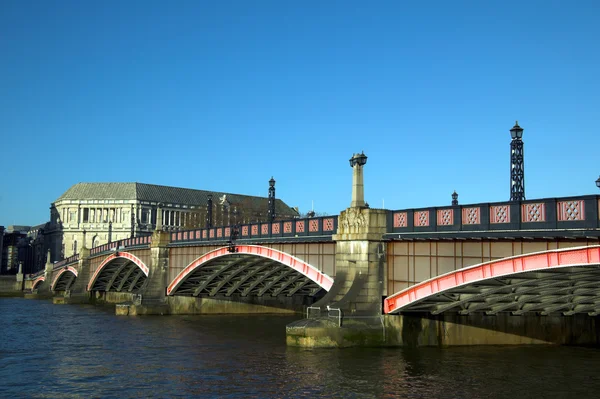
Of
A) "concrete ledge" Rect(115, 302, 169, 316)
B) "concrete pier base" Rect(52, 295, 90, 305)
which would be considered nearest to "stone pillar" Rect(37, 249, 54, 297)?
"concrete pier base" Rect(52, 295, 90, 305)

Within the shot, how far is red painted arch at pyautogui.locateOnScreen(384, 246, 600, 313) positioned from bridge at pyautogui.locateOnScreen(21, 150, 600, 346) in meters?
0.04

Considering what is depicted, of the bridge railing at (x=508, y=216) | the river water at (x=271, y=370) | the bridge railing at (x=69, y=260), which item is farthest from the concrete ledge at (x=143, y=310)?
the bridge railing at (x=69, y=260)

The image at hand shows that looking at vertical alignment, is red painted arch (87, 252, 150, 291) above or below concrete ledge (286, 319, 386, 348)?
above

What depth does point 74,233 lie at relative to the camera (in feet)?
602

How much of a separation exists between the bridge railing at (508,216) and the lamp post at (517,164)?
3.06 metres

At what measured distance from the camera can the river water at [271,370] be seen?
2514 centimetres

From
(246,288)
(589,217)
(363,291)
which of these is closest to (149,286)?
(246,288)

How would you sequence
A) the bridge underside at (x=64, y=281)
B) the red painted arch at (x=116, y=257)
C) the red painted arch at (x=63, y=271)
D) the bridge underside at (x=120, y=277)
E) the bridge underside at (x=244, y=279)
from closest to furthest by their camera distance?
1. the bridge underside at (x=244, y=279)
2. the red painted arch at (x=116, y=257)
3. the bridge underside at (x=120, y=277)
4. the red painted arch at (x=63, y=271)
5. the bridge underside at (x=64, y=281)

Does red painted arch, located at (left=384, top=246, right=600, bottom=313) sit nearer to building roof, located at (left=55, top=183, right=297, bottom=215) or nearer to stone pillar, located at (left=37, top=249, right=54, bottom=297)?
stone pillar, located at (left=37, top=249, right=54, bottom=297)

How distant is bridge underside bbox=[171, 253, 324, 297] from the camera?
5281 centimetres

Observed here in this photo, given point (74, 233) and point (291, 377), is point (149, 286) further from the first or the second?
point (74, 233)

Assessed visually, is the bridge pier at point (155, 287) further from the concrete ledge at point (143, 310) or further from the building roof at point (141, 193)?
the building roof at point (141, 193)

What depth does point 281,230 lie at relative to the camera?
42750 millimetres

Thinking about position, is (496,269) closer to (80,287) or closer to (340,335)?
(340,335)
